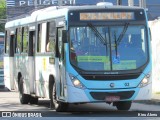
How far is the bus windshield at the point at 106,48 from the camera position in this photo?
14.8 meters

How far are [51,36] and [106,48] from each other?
2.20m

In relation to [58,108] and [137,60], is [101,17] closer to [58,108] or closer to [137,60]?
[137,60]

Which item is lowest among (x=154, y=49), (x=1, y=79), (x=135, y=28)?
(x=1, y=79)

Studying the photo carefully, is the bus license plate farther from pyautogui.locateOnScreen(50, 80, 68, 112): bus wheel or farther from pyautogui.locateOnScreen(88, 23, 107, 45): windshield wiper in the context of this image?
pyautogui.locateOnScreen(50, 80, 68, 112): bus wheel

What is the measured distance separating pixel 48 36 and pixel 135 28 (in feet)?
9.54

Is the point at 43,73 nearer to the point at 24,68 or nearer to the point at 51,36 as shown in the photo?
the point at 51,36

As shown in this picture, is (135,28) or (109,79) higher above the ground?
(135,28)

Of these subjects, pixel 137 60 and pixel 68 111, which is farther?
pixel 68 111

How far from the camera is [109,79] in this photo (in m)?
14.8

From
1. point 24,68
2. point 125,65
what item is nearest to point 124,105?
point 125,65

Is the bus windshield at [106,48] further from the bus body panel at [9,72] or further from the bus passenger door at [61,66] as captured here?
the bus body panel at [9,72]

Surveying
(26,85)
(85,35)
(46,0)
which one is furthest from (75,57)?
(46,0)

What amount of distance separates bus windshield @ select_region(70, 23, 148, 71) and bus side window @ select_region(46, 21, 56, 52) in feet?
4.17

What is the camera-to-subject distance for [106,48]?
1494 cm
